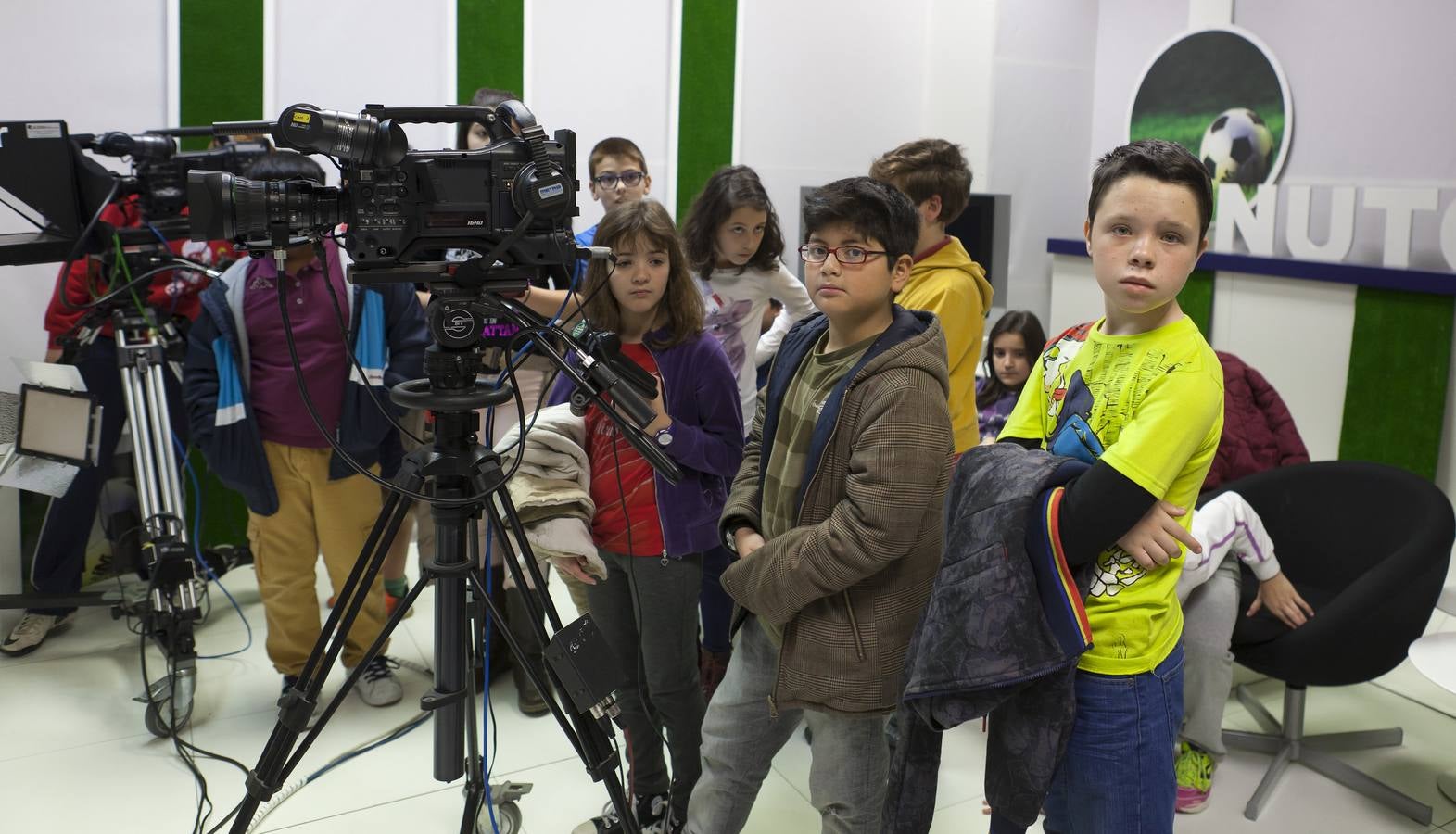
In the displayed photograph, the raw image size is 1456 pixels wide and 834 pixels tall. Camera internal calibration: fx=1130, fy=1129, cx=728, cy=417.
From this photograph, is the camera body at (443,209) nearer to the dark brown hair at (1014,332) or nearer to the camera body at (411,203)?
the camera body at (411,203)

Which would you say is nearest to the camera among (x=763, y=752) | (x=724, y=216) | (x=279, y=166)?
(x=763, y=752)

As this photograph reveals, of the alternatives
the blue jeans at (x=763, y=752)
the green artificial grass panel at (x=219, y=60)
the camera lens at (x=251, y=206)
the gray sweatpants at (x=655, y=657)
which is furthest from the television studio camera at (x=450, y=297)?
the green artificial grass panel at (x=219, y=60)

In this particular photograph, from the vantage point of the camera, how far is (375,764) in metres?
2.70

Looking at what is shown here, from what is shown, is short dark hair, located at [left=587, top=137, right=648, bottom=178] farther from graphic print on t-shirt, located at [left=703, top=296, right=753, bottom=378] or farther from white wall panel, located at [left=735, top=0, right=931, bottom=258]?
white wall panel, located at [left=735, top=0, right=931, bottom=258]

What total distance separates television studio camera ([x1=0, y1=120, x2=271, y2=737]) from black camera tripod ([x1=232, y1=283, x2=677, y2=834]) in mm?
1142

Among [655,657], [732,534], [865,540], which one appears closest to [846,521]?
[865,540]

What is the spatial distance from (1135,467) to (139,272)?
7.84 ft

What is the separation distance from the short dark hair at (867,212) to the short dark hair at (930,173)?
2.29 ft

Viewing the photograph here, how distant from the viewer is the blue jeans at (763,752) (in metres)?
1.73

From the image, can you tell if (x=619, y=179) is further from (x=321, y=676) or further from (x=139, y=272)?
(x=321, y=676)

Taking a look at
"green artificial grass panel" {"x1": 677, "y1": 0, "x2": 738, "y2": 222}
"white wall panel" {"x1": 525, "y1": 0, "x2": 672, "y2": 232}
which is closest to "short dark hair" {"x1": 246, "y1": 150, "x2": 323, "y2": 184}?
"white wall panel" {"x1": 525, "y1": 0, "x2": 672, "y2": 232}

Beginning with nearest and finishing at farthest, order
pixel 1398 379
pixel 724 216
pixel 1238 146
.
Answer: pixel 724 216
pixel 1398 379
pixel 1238 146

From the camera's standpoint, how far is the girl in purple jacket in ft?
7.01

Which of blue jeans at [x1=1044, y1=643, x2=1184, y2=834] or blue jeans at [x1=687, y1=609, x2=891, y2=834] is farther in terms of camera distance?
blue jeans at [x1=687, y1=609, x2=891, y2=834]
